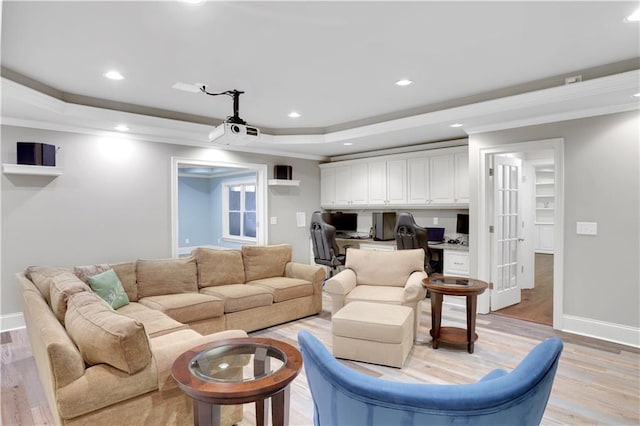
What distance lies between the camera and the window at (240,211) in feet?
28.9

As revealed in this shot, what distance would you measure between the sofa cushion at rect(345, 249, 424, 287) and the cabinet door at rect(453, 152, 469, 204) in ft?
5.18

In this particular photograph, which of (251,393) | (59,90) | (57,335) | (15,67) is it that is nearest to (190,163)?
(59,90)

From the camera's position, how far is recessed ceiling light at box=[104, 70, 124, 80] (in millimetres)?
3229

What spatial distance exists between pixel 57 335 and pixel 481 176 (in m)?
4.42

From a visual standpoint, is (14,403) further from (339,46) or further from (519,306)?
(519,306)

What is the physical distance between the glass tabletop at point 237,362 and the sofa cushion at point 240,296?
1.91m

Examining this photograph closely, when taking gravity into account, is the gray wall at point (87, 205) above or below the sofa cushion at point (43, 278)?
above

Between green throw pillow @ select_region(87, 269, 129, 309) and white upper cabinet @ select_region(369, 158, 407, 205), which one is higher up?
white upper cabinet @ select_region(369, 158, 407, 205)

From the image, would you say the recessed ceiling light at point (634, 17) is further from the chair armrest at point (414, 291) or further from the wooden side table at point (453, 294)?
the chair armrest at point (414, 291)

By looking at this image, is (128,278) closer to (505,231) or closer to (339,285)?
(339,285)

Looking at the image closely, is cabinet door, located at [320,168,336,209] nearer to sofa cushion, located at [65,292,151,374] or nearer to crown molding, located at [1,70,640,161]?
crown molding, located at [1,70,640,161]

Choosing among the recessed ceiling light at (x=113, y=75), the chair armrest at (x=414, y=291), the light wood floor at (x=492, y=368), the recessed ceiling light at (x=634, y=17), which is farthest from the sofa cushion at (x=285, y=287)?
the recessed ceiling light at (x=634, y=17)

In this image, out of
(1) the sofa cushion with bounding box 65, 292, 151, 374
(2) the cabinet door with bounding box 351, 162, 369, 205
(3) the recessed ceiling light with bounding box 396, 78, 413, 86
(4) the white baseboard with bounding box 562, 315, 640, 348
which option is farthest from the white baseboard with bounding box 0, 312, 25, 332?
(4) the white baseboard with bounding box 562, 315, 640, 348

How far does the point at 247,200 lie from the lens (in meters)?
8.92
